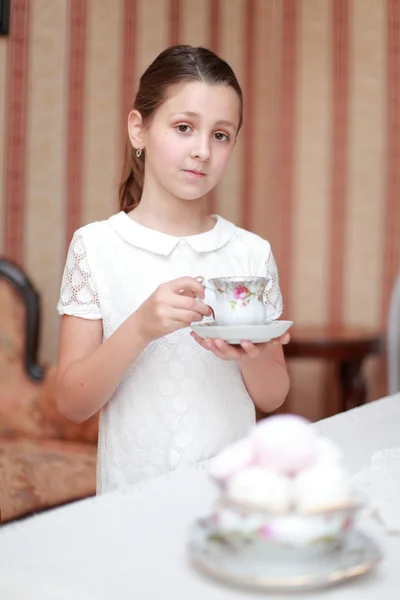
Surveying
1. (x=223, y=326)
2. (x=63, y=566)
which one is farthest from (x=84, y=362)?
(x=63, y=566)

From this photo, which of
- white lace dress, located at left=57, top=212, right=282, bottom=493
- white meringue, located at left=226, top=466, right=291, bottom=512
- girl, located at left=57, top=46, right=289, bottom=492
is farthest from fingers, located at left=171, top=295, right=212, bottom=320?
white meringue, located at left=226, top=466, right=291, bottom=512

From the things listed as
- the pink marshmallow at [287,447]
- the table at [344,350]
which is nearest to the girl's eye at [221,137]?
the pink marshmallow at [287,447]

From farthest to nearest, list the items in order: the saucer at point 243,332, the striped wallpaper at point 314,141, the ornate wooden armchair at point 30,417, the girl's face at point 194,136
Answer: the striped wallpaper at point 314,141, the ornate wooden armchair at point 30,417, the girl's face at point 194,136, the saucer at point 243,332

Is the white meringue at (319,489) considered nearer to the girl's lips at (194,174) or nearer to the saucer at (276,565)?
the saucer at (276,565)

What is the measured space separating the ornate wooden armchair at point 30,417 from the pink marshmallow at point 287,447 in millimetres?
2114

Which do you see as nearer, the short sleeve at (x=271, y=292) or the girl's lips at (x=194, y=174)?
the girl's lips at (x=194, y=174)

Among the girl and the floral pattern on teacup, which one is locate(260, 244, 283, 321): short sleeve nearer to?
the girl

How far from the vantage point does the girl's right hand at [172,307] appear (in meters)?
1.24

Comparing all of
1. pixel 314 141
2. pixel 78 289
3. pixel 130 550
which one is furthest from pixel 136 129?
pixel 314 141

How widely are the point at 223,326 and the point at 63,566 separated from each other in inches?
22.2

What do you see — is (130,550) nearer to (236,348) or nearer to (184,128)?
(236,348)

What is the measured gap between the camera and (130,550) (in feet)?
2.75

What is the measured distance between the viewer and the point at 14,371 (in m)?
3.32

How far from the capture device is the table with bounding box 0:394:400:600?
2.42 ft
